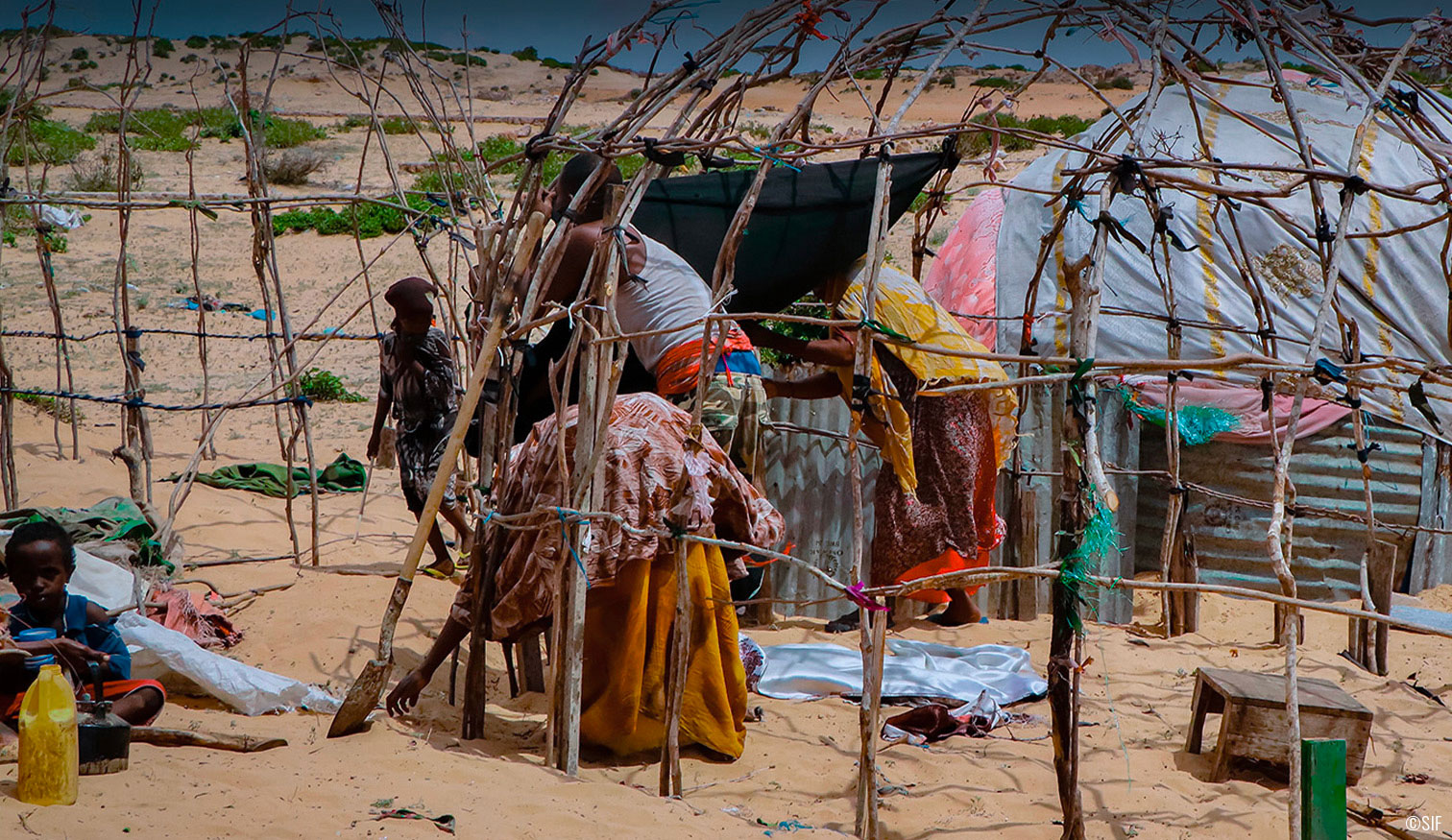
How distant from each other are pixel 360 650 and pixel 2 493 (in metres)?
2.95

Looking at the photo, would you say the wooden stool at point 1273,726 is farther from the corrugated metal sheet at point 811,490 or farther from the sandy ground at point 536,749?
the corrugated metal sheet at point 811,490

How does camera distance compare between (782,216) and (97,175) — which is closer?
(782,216)

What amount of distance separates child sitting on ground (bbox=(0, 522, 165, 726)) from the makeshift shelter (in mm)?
4110

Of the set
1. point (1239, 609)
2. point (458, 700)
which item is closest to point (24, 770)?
point (458, 700)

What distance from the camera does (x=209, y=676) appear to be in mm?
3477

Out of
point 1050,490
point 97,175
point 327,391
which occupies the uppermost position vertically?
point 97,175

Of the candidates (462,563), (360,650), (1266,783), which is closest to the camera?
(1266,783)

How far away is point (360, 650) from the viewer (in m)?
4.21

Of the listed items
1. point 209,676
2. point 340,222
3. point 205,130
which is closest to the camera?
point 209,676

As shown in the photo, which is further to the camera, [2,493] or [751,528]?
[2,493]

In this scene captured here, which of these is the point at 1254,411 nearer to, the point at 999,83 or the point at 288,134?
the point at 288,134

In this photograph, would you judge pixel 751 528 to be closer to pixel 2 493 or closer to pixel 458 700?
pixel 458 700

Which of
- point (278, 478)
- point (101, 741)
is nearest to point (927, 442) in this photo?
point (101, 741)

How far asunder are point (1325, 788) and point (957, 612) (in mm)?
2861
